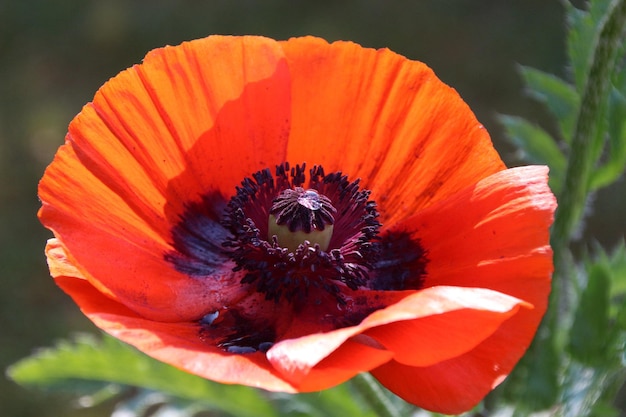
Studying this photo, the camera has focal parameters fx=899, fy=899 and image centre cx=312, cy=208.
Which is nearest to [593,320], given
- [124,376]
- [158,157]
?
[158,157]

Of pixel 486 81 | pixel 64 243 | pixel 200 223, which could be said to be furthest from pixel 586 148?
pixel 486 81

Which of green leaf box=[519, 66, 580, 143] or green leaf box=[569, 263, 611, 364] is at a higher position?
green leaf box=[519, 66, 580, 143]

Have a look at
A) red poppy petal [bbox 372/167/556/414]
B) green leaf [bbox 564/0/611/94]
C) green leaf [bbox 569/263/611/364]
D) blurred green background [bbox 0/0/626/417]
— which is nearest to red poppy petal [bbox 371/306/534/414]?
red poppy petal [bbox 372/167/556/414]

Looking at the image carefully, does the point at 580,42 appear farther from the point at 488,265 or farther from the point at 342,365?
the point at 342,365

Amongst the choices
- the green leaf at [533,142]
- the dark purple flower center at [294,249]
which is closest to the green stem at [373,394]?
the dark purple flower center at [294,249]

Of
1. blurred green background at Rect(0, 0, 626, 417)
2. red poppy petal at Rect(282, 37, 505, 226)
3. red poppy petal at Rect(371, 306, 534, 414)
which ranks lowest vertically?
red poppy petal at Rect(371, 306, 534, 414)

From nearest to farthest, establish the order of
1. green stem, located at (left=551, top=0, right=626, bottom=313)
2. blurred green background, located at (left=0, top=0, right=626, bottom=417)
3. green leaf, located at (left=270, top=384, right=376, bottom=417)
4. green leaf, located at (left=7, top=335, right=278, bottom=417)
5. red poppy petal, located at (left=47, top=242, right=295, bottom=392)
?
red poppy petal, located at (left=47, top=242, right=295, bottom=392), green stem, located at (left=551, top=0, right=626, bottom=313), green leaf, located at (left=270, top=384, right=376, bottom=417), green leaf, located at (left=7, top=335, right=278, bottom=417), blurred green background, located at (left=0, top=0, right=626, bottom=417)

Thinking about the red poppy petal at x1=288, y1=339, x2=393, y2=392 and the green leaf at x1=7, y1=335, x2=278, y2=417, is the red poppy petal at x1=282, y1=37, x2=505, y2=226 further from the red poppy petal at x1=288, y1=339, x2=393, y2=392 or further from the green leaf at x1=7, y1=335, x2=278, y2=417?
the green leaf at x1=7, y1=335, x2=278, y2=417
